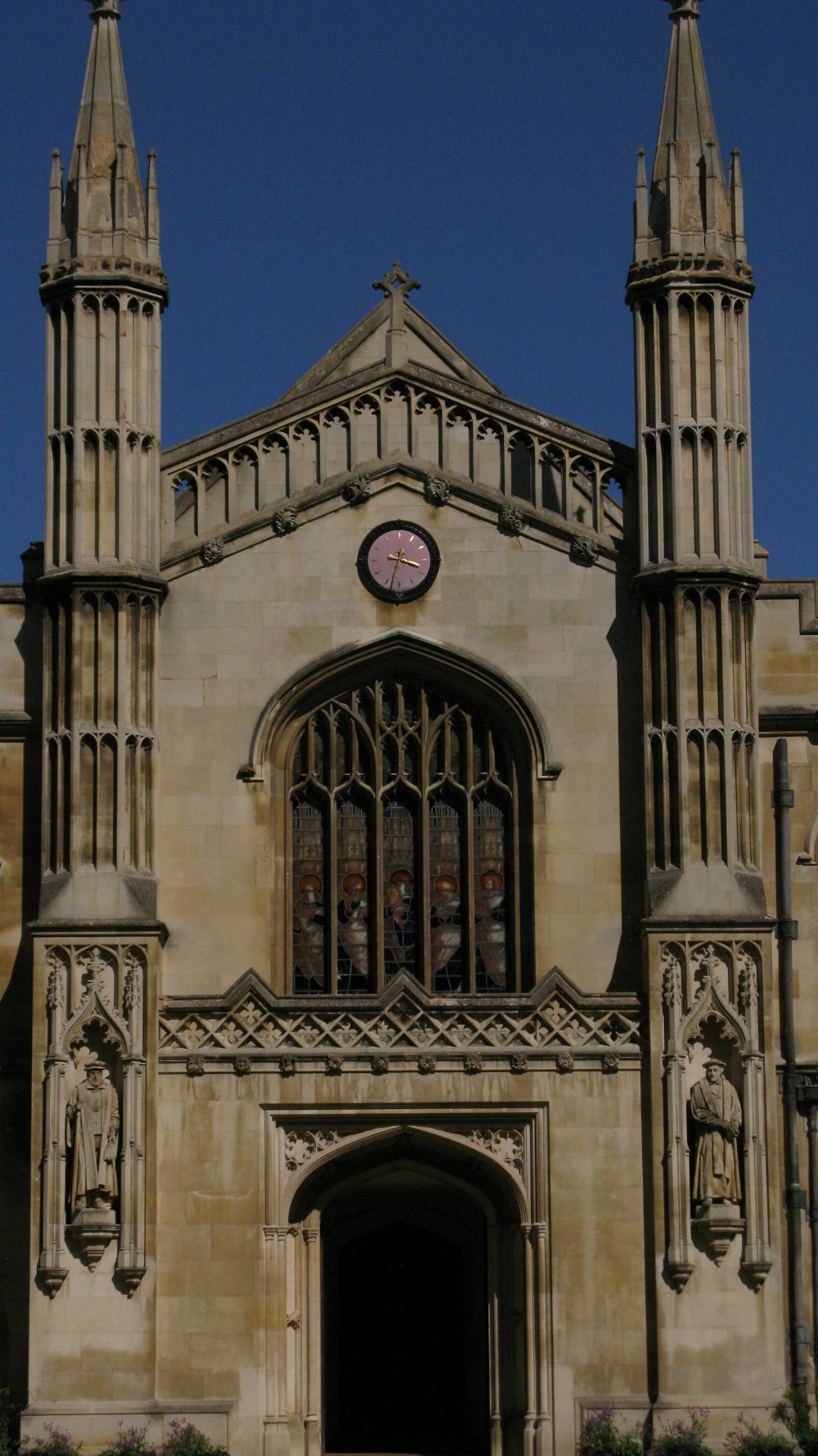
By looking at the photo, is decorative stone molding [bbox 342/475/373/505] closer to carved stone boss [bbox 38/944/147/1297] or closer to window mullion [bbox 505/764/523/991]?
window mullion [bbox 505/764/523/991]

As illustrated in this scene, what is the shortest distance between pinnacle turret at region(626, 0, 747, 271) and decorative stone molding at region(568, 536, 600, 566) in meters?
3.43

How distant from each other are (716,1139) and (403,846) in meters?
5.26

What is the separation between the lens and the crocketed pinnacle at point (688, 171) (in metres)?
36.8

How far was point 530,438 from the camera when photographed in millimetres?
Result: 37250

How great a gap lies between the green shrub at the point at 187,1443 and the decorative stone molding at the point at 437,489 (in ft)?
36.9

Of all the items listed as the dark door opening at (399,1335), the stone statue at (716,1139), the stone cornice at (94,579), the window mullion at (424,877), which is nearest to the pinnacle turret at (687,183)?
the window mullion at (424,877)

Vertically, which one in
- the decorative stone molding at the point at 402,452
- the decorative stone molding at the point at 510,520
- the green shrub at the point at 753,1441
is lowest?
the green shrub at the point at 753,1441

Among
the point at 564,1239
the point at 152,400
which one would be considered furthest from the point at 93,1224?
the point at 152,400

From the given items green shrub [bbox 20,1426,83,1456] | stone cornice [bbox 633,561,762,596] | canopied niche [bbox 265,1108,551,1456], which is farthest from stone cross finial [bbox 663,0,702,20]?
green shrub [bbox 20,1426,83,1456]

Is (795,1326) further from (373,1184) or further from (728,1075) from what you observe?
(373,1184)

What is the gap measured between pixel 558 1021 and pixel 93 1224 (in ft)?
18.8

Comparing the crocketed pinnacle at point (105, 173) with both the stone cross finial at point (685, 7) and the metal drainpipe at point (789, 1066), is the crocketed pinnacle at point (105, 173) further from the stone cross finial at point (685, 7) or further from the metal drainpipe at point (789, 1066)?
the metal drainpipe at point (789, 1066)

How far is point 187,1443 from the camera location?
3353 cm

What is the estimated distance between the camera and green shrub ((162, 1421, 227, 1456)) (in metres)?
33.4
